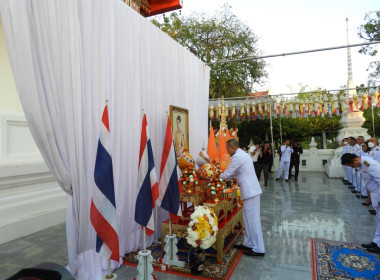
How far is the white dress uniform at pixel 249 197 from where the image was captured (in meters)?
3.56

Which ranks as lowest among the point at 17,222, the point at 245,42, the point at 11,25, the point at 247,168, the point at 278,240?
the point at 278,240

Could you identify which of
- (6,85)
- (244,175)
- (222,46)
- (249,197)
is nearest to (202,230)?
(249,197)

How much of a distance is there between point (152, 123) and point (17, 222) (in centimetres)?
285

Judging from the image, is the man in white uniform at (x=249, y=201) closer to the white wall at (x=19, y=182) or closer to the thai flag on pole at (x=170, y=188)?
the thai flag on pole at (x=170, y=188)

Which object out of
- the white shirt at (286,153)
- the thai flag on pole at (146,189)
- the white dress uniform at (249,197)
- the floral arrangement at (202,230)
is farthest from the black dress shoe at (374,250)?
the white shirt at (286,153)

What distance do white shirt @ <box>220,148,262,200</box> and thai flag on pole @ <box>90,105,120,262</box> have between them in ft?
6.11

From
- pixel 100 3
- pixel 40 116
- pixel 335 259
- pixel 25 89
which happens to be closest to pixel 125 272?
pixel 40 116

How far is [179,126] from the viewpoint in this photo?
4719 millimetres

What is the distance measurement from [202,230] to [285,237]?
193 centimetres

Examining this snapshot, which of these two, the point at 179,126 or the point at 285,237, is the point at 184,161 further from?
the point at 285,237

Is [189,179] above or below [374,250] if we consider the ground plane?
above

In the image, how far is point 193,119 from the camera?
5.71 metres

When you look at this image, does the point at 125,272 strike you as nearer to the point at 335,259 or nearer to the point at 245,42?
the point at 335,259

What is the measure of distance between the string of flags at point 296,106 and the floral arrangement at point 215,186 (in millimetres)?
4757
